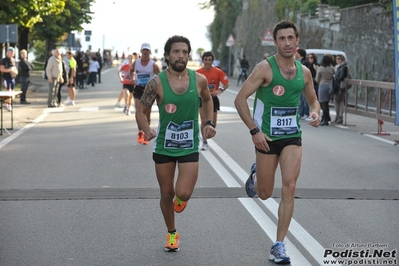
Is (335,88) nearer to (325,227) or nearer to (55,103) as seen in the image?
(55,103)

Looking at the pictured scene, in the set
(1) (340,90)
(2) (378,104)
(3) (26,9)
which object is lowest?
(2) (378,104)

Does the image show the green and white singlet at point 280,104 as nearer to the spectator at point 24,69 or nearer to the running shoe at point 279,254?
the running shoe at point 279,254

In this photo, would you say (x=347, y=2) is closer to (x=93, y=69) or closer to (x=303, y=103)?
(x=93, y=69)

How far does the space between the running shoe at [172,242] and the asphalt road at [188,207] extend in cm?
6

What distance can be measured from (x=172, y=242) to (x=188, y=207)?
2196 mm

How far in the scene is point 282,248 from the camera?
23.1 feet

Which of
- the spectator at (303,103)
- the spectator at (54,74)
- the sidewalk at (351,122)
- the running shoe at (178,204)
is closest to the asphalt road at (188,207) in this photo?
the running shoe at (178,204)

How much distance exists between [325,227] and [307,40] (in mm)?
40900

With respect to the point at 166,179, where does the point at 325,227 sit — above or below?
below

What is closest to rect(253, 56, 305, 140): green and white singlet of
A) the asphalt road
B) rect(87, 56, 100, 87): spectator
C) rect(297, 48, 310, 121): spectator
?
the asphalt road

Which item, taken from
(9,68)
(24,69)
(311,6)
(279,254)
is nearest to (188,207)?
(279,254)

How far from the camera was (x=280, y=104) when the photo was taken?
7520 millimetres

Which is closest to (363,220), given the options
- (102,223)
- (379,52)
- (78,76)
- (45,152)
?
(102,223)

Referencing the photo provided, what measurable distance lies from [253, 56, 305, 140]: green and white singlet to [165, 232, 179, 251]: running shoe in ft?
3.66
